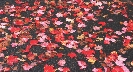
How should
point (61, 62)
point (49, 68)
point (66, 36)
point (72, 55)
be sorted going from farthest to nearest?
point (66, 36) < point (72, 55) < point (61, 62) < point (49, 68)

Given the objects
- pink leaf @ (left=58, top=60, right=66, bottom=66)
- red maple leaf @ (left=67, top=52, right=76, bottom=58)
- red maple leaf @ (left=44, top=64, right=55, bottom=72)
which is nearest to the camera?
red maple leaf @ (left=44, top=64, right=55, bottom=72)

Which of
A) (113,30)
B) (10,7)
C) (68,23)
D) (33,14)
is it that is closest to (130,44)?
(113,30)

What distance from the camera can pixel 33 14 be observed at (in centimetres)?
663

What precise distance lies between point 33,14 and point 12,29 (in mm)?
853

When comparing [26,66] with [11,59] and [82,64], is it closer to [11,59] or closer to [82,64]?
[11,59]

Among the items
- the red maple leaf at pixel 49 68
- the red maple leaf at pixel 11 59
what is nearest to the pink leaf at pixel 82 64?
the red maple leaf at pixel 49 68

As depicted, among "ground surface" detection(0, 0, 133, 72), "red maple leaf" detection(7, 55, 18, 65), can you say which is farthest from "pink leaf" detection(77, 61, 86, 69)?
"red maple leaf" detection(7, 55, 18, 65)

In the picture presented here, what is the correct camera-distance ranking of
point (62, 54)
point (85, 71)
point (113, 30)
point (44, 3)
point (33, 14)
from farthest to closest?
point (44, 3)
point (33, 14)
point (113, 30)
point (62, 54)
point (85, 71)

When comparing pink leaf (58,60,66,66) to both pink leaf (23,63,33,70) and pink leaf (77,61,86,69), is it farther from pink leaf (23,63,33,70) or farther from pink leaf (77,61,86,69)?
pink leaf (23,63,33,70)

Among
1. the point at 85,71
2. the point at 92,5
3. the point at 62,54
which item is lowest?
the point at 85,71

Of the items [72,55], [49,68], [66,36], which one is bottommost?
[49,68]

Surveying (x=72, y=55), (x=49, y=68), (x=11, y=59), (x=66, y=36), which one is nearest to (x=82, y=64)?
(x=72, y=55)

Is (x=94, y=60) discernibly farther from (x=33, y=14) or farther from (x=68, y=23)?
(x=33, y=14)

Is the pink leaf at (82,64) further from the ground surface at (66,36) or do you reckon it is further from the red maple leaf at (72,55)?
the red maple leaf at (72,55)
